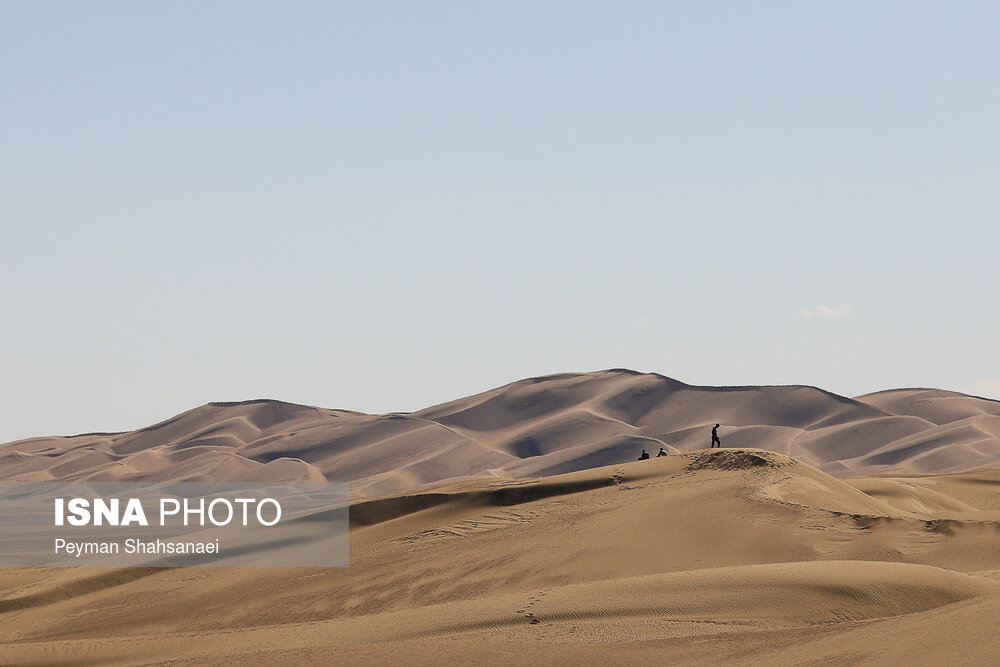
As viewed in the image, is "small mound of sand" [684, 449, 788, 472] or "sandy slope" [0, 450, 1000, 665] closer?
"sandy slope" [0, 450, 1000, 665]

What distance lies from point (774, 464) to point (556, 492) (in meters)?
4.37

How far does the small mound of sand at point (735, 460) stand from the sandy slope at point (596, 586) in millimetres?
57

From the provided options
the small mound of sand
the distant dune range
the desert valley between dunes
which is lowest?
the desert valley between dunes

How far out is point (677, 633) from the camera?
541 inches

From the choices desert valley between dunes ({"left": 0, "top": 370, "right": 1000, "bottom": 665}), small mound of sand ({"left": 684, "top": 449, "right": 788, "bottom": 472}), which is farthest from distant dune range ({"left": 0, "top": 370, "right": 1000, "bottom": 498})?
small mound of sand ({"left": 684, "top": 449, "right": 788, "bottom": 472})

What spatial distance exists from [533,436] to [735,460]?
65518 mm

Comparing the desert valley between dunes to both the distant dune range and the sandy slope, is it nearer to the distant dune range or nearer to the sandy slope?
the sandy slope

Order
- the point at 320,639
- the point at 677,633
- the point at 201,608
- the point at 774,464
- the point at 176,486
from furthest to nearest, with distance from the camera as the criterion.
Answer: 1. the point at 176,486
2. the point at 774,464
3. the point at 201,608
4. the point at 320,639
5. the point at 677,633

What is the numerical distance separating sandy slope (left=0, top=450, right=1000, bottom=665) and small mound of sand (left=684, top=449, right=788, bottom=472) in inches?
2.2

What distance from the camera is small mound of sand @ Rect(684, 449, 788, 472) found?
23.4 meters

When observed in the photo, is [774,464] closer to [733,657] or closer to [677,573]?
[677,573]

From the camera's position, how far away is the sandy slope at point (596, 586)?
13.4 m

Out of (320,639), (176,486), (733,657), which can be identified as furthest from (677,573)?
(176,486)

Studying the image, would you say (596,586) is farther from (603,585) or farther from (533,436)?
(533,436)
